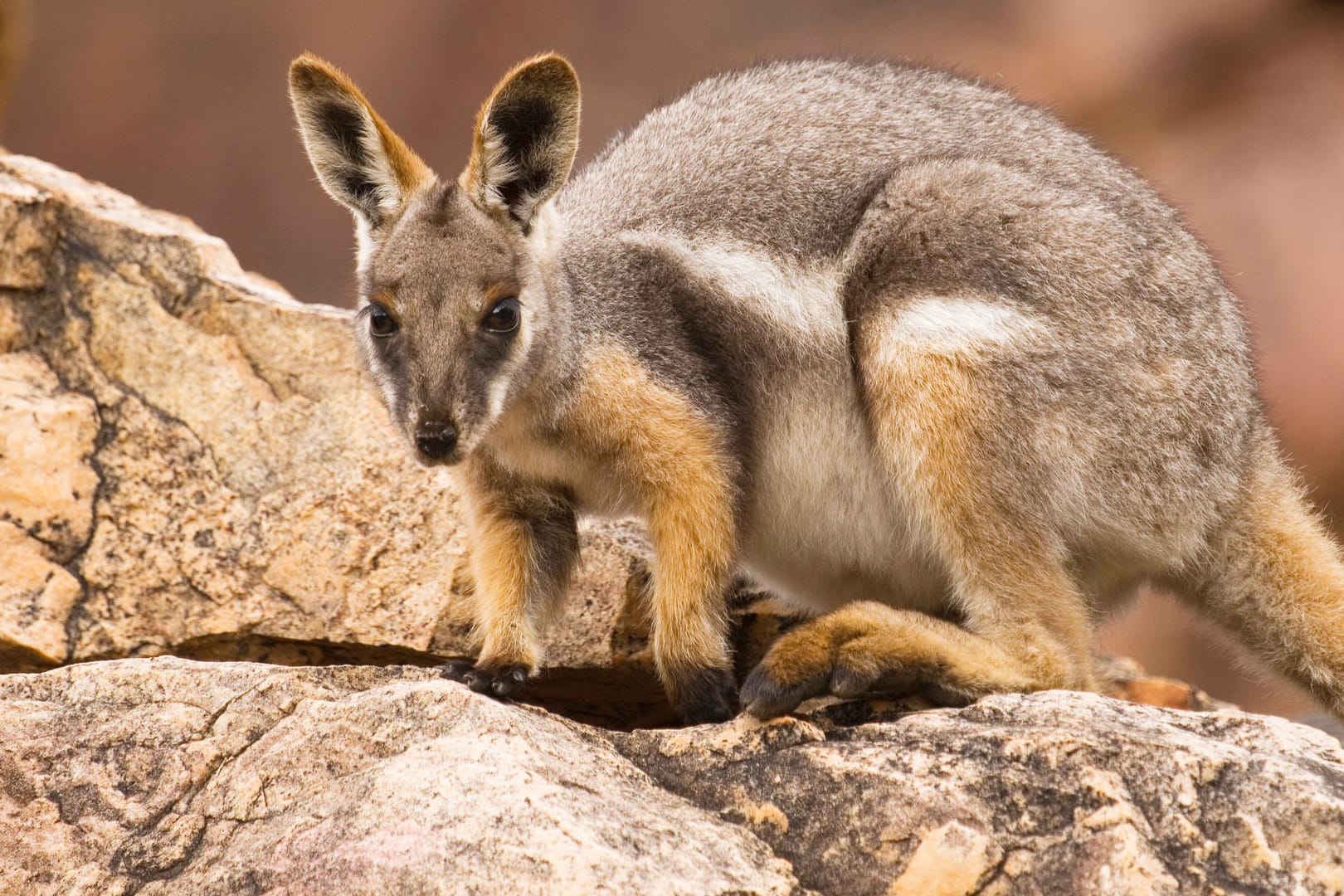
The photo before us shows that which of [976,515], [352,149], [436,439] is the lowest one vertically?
[436,439]

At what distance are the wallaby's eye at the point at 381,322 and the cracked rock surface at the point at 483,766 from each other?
1.05 meters

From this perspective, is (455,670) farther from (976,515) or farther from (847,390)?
(976,515)

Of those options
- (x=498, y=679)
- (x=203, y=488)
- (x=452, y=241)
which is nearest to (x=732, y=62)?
(x=203, y=488)

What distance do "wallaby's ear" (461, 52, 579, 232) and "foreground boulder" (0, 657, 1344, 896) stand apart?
68.7 inches

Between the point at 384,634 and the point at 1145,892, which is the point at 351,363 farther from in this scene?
the point at 1145,892

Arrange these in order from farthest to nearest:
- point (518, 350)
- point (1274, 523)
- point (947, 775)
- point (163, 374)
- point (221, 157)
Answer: point (221, 157) → point (163, 374) → point (1274, 523) → point (518, 350) → point (947, 775)

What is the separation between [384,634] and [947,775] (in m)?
2.80

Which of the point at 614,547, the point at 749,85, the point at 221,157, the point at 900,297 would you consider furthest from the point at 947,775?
the point at 221,157

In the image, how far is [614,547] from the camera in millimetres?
5793

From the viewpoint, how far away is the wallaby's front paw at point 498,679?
14.2 ft

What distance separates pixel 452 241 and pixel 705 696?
1.68 metres

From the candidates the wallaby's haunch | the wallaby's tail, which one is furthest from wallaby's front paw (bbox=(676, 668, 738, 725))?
the wallaby's tail

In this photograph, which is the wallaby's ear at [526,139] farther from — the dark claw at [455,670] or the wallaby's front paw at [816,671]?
the wallaby's front paw at [816,671]

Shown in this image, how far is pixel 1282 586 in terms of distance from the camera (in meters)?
4.79
